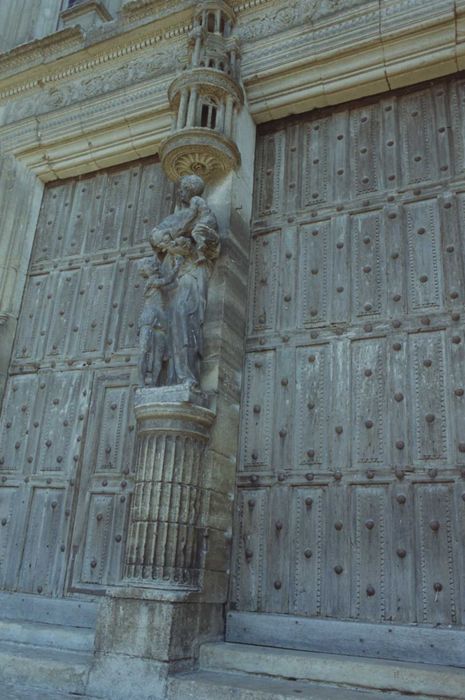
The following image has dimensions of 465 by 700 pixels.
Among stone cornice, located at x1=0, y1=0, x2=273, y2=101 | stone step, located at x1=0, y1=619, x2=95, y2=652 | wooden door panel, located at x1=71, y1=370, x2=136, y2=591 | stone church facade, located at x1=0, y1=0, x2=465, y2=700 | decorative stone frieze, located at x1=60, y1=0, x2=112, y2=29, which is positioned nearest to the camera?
stone church facade, located at x1=0, y1=0, x2=465, y2=700

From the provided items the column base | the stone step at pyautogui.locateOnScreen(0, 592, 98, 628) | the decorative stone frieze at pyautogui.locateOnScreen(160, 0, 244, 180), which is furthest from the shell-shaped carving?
the stone step at pyautogui.locateOnScreen(0, 592, 98, 628)

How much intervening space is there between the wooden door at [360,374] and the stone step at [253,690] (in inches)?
29.6

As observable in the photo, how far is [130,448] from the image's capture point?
5.96 metres

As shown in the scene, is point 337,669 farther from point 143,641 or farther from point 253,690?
point 143,641

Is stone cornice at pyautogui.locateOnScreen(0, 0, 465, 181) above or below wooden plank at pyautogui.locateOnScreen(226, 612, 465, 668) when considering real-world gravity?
above

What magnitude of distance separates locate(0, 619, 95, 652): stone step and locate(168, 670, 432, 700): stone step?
122 centimetres

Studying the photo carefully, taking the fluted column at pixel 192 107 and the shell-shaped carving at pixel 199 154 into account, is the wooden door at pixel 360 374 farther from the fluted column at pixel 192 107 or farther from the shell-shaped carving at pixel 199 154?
the fluted column at pixel 192 107

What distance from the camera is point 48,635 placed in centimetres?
530

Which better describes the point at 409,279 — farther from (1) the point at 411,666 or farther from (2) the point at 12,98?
(2) the point at 12,98

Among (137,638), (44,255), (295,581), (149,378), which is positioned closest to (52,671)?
(137,638)

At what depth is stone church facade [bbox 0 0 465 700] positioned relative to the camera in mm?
4566

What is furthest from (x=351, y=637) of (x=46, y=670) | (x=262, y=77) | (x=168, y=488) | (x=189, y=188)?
(x=262, y=77)

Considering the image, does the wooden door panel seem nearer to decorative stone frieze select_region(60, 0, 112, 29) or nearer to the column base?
the column base

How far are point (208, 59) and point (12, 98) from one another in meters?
3.13
